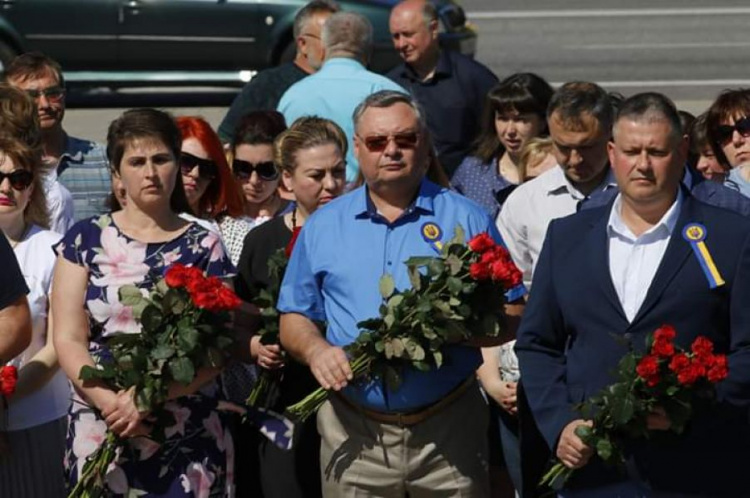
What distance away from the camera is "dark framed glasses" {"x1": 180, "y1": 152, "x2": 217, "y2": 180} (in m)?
8.62

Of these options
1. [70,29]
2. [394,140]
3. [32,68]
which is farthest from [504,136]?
[70,29]

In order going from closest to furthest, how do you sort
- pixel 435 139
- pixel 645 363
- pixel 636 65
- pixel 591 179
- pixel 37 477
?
pixel 645 363 → pixel 37 477 → pixel 591 179 → pixel 435 139 → pixel 636 65

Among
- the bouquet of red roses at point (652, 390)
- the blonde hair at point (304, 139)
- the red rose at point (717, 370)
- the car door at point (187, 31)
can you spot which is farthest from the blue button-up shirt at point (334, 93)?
the car door at point (187, 31)

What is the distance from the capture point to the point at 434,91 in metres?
11.1

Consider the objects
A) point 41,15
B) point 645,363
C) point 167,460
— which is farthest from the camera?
point 41,15

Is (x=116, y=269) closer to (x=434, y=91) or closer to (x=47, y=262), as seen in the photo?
(x=47, y=262)

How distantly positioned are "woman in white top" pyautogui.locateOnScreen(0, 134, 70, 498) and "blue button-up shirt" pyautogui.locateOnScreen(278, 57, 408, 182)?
2465mm

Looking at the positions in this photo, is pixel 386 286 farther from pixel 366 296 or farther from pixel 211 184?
pixel 211 184

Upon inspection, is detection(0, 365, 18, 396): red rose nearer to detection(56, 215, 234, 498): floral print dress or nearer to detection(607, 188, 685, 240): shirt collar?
detection(56, 215, 234, 498): floral print dress

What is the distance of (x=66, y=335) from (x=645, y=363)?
237 cm

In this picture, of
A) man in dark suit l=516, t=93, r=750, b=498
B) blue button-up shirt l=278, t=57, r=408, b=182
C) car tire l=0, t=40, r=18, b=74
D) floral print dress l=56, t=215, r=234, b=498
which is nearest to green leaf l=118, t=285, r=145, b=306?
floral print dress l=56, t=215, r=234, b=498

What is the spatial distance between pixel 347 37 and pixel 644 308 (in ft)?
14.6

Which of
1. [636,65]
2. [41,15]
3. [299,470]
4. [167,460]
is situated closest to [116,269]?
[167,460]

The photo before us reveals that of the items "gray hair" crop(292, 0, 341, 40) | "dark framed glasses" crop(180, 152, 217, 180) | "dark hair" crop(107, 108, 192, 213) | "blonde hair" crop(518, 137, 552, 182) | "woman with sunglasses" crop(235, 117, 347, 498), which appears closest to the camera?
"dark hair" crop(107, 108, 192, 213)
